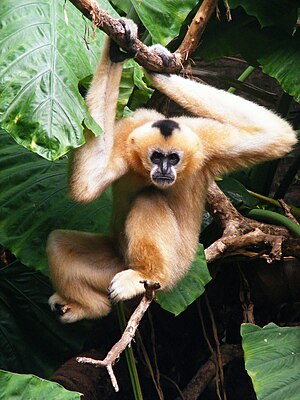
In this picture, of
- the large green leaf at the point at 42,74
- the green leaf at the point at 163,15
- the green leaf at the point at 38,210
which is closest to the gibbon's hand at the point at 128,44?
the large green leaf at the point at 42,74

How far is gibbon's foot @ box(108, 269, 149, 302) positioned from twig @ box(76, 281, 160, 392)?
0.53m

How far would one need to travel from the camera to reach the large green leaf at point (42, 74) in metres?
3.59

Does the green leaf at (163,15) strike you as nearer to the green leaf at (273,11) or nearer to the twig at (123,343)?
the green leaf at (273,11)

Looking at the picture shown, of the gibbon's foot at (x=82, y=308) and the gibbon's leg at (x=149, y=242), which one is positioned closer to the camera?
the gibbon's leg at (x=149, y=242)

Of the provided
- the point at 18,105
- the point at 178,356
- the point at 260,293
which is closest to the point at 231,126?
the point at 18,105

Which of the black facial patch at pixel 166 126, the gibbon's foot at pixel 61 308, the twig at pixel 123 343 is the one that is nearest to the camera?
the twig at pixel 123 343

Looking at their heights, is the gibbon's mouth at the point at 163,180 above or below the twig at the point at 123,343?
above

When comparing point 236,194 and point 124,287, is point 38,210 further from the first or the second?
point 236,194

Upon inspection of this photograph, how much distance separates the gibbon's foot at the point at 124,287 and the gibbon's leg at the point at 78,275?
1.04ft

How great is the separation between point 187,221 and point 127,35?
1.34m

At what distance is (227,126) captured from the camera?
428cm

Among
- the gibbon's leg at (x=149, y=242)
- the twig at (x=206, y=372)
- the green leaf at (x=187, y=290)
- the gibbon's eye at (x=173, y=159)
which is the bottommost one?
the twig at (x=206, y=372)

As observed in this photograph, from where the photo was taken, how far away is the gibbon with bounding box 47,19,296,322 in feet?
13.3

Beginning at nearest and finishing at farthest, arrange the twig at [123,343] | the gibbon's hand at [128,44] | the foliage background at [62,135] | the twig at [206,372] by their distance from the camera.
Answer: the twig at [123,343] → the gibbon's hand at [128,44] → the foliage background at [62,135] → the twig at [206,372]
